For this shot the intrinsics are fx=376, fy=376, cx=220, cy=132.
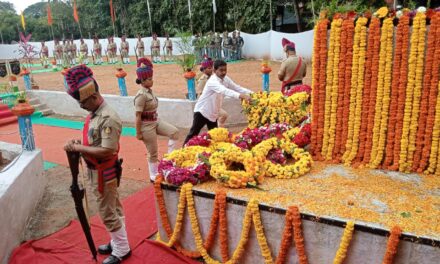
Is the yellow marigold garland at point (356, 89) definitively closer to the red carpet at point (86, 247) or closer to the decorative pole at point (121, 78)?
the red carpet at point (86, 247)

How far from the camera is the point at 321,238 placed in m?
3.12

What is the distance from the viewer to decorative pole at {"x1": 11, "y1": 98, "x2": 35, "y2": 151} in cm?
500

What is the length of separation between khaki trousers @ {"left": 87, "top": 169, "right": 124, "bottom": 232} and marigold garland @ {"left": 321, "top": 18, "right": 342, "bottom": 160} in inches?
99.9

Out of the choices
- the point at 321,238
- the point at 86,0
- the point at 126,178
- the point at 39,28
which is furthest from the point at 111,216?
the point at 39,28

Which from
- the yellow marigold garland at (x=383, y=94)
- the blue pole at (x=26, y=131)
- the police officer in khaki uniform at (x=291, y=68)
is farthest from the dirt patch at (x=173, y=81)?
the yellow marigold garland at (x=383, y=94)

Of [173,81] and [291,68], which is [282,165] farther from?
[173,81]

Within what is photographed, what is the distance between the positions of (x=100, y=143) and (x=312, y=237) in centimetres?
203

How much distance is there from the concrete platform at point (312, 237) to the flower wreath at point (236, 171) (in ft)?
0.66

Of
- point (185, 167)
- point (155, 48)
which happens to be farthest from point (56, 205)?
point (155, 48)

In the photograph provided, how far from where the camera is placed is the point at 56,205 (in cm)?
523

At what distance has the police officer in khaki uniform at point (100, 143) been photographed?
10.6ft

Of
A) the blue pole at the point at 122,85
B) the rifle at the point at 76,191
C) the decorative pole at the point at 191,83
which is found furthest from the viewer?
the blue pole at the point at 122,85

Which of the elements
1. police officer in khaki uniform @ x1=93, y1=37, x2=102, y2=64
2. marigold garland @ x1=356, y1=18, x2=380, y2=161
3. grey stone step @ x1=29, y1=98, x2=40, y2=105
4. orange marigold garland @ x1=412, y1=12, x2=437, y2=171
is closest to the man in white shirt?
marigold garland @ x1=356, y1=18, x2=380, y2=161

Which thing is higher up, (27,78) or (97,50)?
(97,50)
